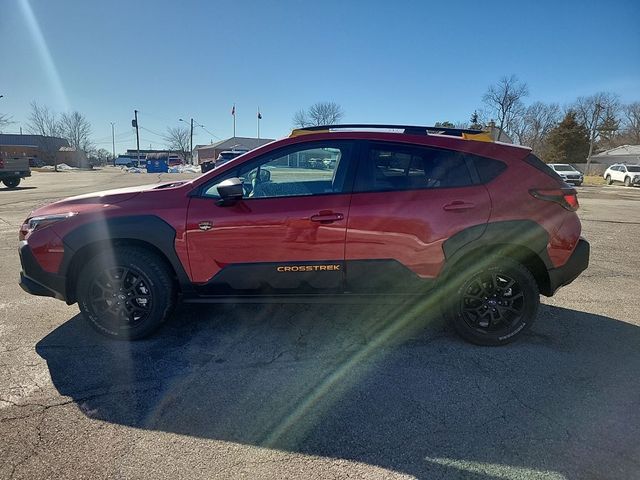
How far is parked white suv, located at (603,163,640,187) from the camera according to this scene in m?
29.0

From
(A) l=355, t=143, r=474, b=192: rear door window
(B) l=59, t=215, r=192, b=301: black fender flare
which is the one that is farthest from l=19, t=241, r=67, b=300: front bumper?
Answer: (A) l=355, t=143, r=474, b=192: rear door window

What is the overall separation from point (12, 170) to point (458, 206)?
24114 millimetres

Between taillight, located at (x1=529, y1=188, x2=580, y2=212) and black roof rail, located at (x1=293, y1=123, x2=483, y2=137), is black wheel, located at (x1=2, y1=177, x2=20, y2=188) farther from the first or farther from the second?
taillight, located at (x1=529, y1=188, x2=580, y2=212)

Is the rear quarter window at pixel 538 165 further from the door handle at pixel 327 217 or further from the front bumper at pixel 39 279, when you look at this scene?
the front bumper at pixel 39 279

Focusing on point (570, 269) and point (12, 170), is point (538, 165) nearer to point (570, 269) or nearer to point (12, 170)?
point (570, 269)

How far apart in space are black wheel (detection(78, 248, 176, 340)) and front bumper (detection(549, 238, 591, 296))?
10.9 feet

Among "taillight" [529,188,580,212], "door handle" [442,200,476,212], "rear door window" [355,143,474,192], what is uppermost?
"rear door window" [355,143,474,192]

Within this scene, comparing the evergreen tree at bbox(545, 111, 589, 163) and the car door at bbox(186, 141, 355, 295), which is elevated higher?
the evergreen tree at bbox(545, 111, 589, 163)

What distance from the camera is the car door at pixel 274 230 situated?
10.4 ft

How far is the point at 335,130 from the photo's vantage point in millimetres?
3525

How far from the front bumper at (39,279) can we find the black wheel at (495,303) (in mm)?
3411

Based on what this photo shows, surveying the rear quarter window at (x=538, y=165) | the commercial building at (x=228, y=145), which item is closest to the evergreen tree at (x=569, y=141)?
the commercial building at (x=228, y=145)

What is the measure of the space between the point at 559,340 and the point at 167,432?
3.37m

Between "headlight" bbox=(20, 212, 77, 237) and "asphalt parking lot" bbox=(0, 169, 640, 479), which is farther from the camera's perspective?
"headlight" bbox=(20, 212, 77, 237)
